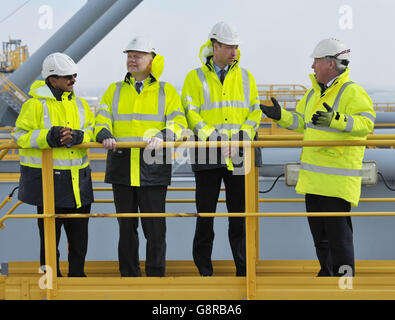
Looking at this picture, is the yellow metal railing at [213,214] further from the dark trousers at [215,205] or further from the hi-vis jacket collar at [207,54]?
the hi-vis jacket collar at [207,54]

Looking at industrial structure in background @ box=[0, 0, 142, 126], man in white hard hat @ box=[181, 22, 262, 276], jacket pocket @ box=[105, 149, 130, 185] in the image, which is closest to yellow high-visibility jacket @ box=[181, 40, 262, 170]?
man in white hard hat @ box=[181, 22, 262, 276]

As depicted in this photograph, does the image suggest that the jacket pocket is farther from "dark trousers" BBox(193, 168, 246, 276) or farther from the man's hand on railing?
"dark trousers" BBox(193, 168, 246, 276)

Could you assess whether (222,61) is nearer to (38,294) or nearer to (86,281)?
(86,281)

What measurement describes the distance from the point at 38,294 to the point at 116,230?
443cm

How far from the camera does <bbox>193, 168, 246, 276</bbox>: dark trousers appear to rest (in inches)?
156

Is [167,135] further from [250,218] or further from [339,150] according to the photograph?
[339,150]

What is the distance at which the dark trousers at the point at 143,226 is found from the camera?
386 centimetres

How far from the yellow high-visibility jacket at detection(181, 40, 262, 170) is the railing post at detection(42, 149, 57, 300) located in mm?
965

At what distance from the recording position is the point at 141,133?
12.6 ft

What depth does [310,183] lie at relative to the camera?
12.1 feet

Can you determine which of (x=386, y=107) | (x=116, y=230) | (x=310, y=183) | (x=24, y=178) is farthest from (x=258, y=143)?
(x=386, y=107)

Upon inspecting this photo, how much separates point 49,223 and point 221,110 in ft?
4.42

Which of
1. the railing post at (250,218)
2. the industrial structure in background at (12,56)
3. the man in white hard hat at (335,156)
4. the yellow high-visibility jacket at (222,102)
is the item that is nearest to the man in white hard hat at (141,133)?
the yellow high-visibility jacket at (222,102)

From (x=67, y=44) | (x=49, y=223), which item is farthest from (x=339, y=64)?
(x=67, y=44)
